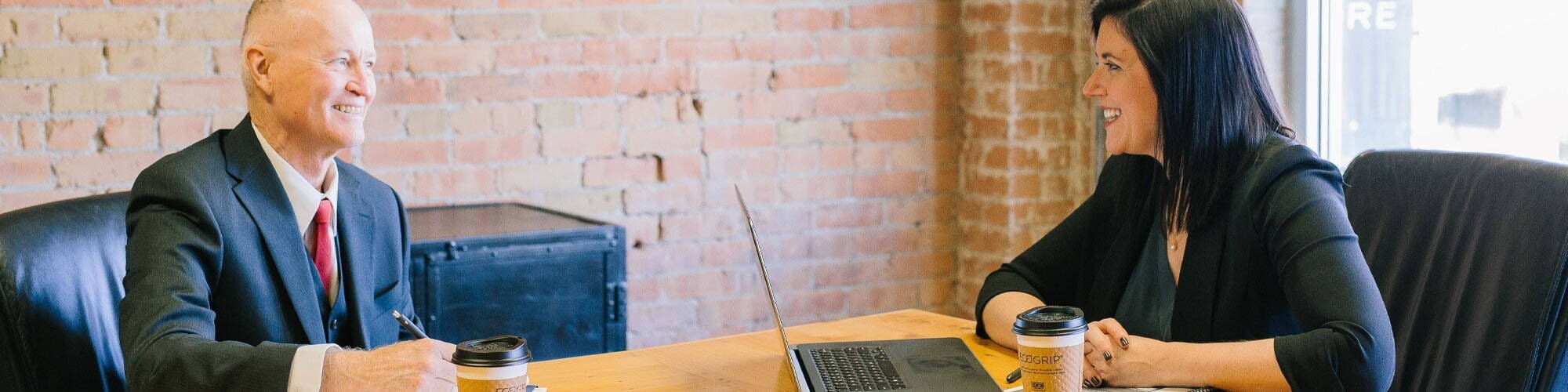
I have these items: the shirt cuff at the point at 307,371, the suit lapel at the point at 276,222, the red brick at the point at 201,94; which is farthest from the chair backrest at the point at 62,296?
the red brick at the point at 201,94

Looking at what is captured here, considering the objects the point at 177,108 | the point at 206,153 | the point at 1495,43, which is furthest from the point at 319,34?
the point at 1495,43

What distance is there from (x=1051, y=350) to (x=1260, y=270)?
0.55 meters

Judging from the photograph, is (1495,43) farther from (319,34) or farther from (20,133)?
(20,133)

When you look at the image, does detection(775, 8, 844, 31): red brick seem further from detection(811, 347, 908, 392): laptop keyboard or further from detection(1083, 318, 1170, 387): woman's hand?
detection(1083, 318, 1170, 387): woman's hand

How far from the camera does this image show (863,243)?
375cm

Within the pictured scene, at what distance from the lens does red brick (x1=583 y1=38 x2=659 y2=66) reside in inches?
128

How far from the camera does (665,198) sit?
11.3 feet

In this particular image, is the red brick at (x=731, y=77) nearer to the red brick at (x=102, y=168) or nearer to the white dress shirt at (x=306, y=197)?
the red brick at (x=102, y=168)

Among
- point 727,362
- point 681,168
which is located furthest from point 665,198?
point 727,362

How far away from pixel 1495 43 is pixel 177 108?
8.65 feet

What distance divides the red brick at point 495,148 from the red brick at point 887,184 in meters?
0.90

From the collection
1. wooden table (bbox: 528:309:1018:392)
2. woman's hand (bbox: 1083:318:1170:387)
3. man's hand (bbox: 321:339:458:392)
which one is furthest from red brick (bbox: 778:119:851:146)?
man's hand (bbox: 321:339:458:392)

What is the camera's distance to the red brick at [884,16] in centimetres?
362

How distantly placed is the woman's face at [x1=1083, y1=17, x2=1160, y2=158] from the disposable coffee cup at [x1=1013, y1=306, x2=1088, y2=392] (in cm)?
57
